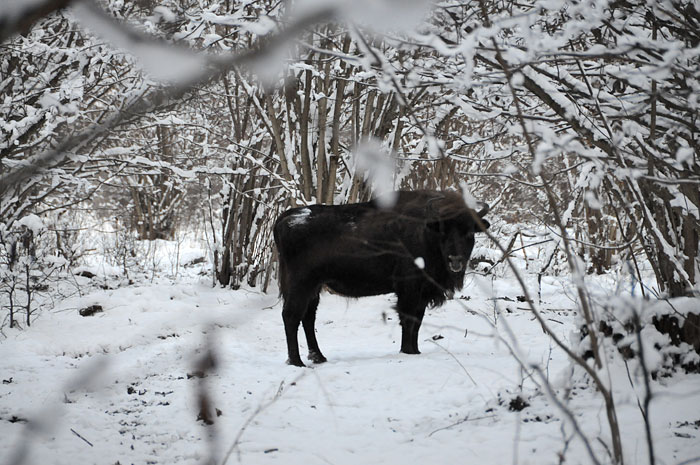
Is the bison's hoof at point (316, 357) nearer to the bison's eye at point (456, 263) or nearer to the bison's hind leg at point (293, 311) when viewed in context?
the bison's hind leg at point (293, 311)

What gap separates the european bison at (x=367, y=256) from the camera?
5395 millimetres

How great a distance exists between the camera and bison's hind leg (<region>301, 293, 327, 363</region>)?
5.30m

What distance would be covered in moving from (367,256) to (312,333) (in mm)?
945

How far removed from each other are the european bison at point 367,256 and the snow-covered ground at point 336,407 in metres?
0.53

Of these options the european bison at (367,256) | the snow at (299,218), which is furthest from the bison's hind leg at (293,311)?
the snow at (299,218)

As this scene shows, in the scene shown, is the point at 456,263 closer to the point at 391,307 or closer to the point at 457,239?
the point at 457,239

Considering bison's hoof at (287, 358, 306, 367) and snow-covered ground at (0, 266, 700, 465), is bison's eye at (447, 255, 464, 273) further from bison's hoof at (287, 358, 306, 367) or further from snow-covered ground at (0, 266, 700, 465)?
bison's hoof at (287, 358, 306, 367)

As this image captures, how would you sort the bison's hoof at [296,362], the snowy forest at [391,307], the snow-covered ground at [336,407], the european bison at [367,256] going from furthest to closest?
the european bison at [367,256] < the bison's hoof at [296,362] < the snow-covered ground at [336,407] < the snowy forest at [391,307]

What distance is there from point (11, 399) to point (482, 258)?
7.48 meters

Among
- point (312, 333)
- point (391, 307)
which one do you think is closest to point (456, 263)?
point (391, 307)

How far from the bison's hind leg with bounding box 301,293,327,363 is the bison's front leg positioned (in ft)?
2.67

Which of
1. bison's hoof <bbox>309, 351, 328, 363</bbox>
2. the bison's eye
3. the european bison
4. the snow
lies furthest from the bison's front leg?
the snow

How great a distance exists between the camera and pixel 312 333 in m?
5.48

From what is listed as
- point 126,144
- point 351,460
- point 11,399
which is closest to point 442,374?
point 351,460
